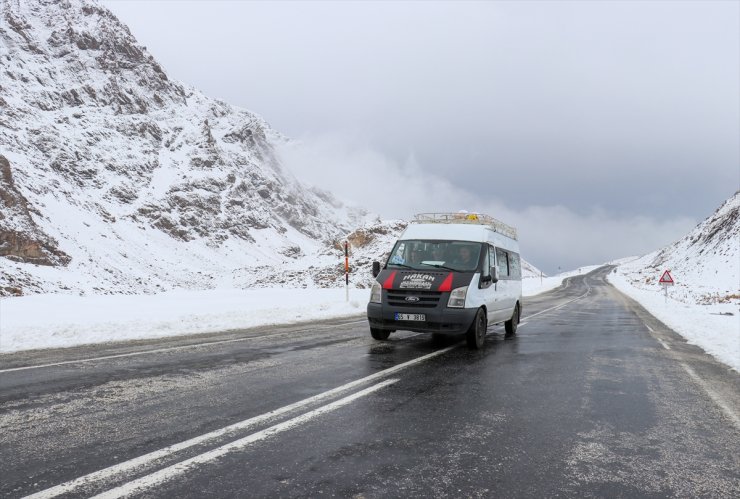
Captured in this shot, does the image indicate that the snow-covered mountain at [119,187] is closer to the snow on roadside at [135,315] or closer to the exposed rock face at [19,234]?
the exposed rock face at [19,234]

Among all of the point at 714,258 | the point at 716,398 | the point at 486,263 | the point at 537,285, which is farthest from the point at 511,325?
the point at 714,258

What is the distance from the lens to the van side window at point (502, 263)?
37.3ft

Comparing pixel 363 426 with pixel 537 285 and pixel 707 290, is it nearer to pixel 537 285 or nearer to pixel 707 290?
pixel 707 290

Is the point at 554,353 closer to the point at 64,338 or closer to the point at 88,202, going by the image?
the point at 64,338

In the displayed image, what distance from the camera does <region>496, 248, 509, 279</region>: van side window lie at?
11367 millimetres

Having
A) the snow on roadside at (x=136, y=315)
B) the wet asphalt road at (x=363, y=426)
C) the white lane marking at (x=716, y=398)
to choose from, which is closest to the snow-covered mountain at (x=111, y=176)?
the snow on roadside at (x=136, y=315)

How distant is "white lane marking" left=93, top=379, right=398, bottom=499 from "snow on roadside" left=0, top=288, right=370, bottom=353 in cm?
714

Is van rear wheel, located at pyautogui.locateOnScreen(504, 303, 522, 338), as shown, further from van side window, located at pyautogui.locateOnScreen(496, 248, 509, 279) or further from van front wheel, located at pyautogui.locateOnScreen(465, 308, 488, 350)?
van front wheel, located at pyautogui.locateOnScreen(465, 308, 488, 350)

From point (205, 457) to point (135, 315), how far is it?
11835 millimetres

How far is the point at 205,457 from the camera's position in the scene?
3.65 m

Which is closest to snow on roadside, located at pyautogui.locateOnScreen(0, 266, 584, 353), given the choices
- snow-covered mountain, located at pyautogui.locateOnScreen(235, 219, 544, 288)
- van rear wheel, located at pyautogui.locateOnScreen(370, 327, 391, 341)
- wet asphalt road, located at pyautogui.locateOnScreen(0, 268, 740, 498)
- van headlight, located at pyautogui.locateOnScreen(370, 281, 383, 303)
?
wet asphalt road, located at pyautogui.locateOnScreen(0, 268, 740, 498)

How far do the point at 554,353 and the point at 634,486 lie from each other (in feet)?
20.8

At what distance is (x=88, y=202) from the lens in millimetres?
116125

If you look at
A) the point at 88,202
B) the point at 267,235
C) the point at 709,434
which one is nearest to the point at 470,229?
the point at 709,434
